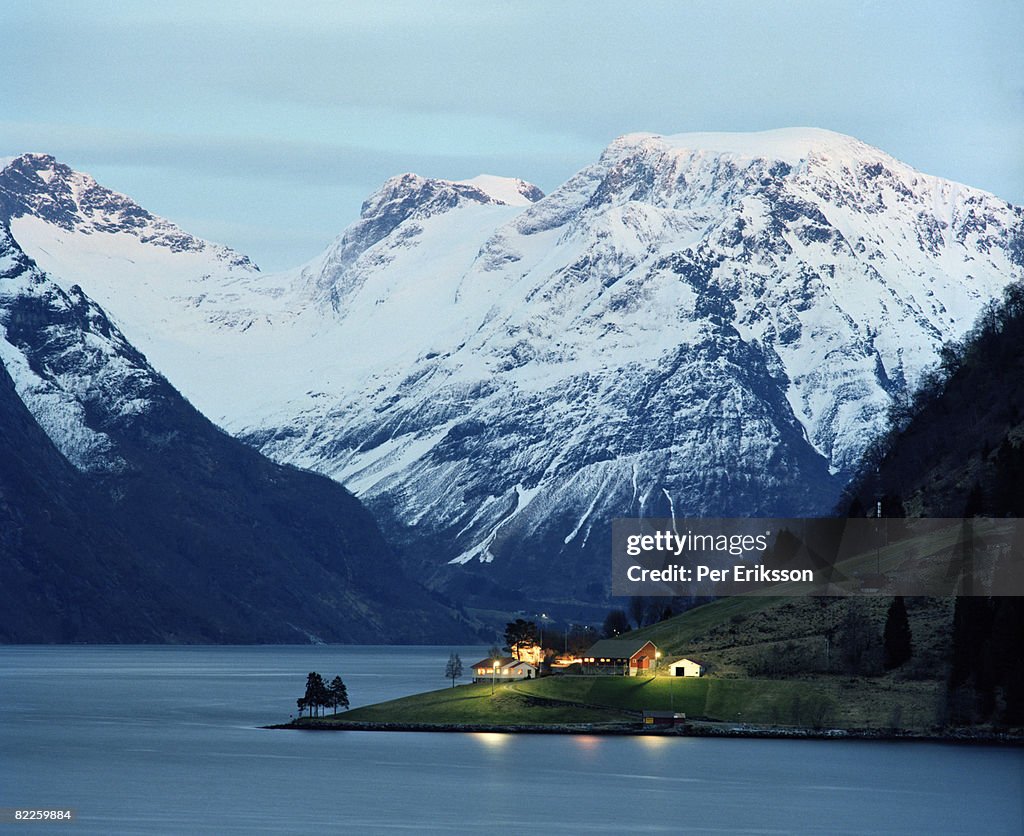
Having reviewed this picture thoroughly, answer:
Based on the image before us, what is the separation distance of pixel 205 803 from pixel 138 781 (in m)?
18.9

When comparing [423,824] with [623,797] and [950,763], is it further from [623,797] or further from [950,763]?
[950,763]

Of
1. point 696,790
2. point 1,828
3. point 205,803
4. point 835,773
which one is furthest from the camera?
point 835,773

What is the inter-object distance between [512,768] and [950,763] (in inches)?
1531

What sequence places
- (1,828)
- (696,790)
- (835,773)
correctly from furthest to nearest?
(835,773), (696,790), (1,828)

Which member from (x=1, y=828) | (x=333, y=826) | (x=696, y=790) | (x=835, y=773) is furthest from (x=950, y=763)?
(x=1, y=828)

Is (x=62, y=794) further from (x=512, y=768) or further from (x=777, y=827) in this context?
(x=777, y=827)

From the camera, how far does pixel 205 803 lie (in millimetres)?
169000

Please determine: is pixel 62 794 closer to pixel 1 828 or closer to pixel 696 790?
pixel 1 828

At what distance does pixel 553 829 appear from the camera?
158 m

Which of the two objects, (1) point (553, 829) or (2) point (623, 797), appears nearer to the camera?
(1) point (553, 829)

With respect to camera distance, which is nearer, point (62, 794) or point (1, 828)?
point (1, 828)

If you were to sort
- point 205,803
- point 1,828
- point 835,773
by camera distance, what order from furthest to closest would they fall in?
point 835,773
point 205,803
point 1,828

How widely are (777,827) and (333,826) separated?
1257 inches

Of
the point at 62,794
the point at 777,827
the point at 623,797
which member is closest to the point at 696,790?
the point at 623,797
